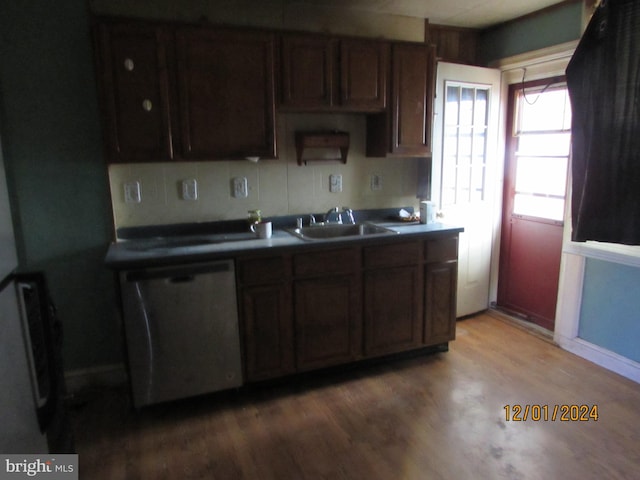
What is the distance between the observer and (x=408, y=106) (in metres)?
2.87

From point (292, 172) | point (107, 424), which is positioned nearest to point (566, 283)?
point (292, 172)

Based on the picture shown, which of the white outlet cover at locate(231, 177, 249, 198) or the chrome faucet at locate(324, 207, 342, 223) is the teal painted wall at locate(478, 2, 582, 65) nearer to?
the chrome faucet at locate(324, 207, 342, 223)

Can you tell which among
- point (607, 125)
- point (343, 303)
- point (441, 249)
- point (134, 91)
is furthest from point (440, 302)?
point (134, 91)

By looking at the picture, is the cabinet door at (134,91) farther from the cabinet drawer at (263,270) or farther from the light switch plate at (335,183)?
the light switch plate at (335,183)

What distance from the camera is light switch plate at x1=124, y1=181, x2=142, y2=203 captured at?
2584 millimetres

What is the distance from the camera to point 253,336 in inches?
95.3

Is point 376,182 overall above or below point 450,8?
below

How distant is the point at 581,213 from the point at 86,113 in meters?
3.01

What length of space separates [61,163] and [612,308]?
345 centimetres

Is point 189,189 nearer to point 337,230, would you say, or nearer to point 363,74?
point 337,230

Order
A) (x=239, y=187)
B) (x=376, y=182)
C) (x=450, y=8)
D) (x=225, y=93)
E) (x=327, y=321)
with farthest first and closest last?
(x=376, y=182) < (x=450, y=8) < (x=239, y=187) < (x=327, y=321) < (x=225, y=93)

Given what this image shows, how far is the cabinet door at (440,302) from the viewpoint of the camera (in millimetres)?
2828

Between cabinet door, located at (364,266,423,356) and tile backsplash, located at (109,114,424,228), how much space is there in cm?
70
